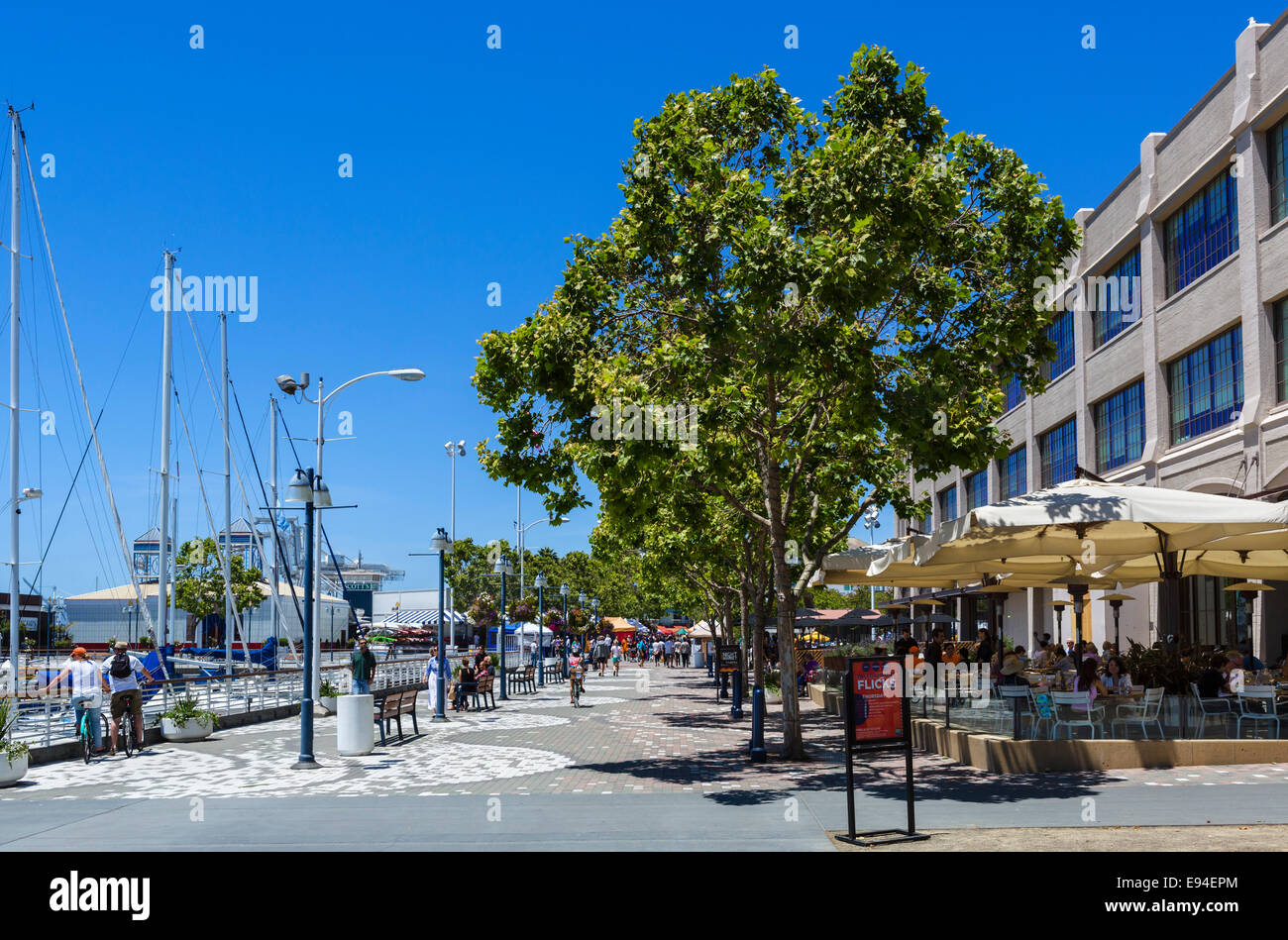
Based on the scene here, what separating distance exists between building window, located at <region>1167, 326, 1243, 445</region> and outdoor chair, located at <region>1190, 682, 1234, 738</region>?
12615 mm

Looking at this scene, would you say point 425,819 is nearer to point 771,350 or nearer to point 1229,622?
point 771,350

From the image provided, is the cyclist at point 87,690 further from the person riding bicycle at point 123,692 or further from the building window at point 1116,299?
the building window at point 1116,299

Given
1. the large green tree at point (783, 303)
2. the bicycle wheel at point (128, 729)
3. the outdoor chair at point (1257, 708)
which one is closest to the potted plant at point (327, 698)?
the bicycle wheel at point (128, 729)

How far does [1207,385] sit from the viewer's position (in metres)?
26.8

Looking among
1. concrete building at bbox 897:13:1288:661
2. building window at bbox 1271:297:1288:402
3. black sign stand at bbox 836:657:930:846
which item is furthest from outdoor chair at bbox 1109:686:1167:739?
building window at bbox 1271:297:1288:402

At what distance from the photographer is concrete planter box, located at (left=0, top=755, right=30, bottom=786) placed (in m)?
14.8

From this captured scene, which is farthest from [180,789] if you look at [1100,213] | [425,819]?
[1100,213]

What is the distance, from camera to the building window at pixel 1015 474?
1629 inches

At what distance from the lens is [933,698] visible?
17812 millimetres

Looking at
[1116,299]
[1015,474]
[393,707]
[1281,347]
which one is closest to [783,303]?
[393,707]

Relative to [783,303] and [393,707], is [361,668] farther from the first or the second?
[783,303]

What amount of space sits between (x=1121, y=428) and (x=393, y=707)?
884 inches

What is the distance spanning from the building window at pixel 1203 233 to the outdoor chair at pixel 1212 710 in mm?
14454

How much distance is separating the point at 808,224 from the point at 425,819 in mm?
8728
